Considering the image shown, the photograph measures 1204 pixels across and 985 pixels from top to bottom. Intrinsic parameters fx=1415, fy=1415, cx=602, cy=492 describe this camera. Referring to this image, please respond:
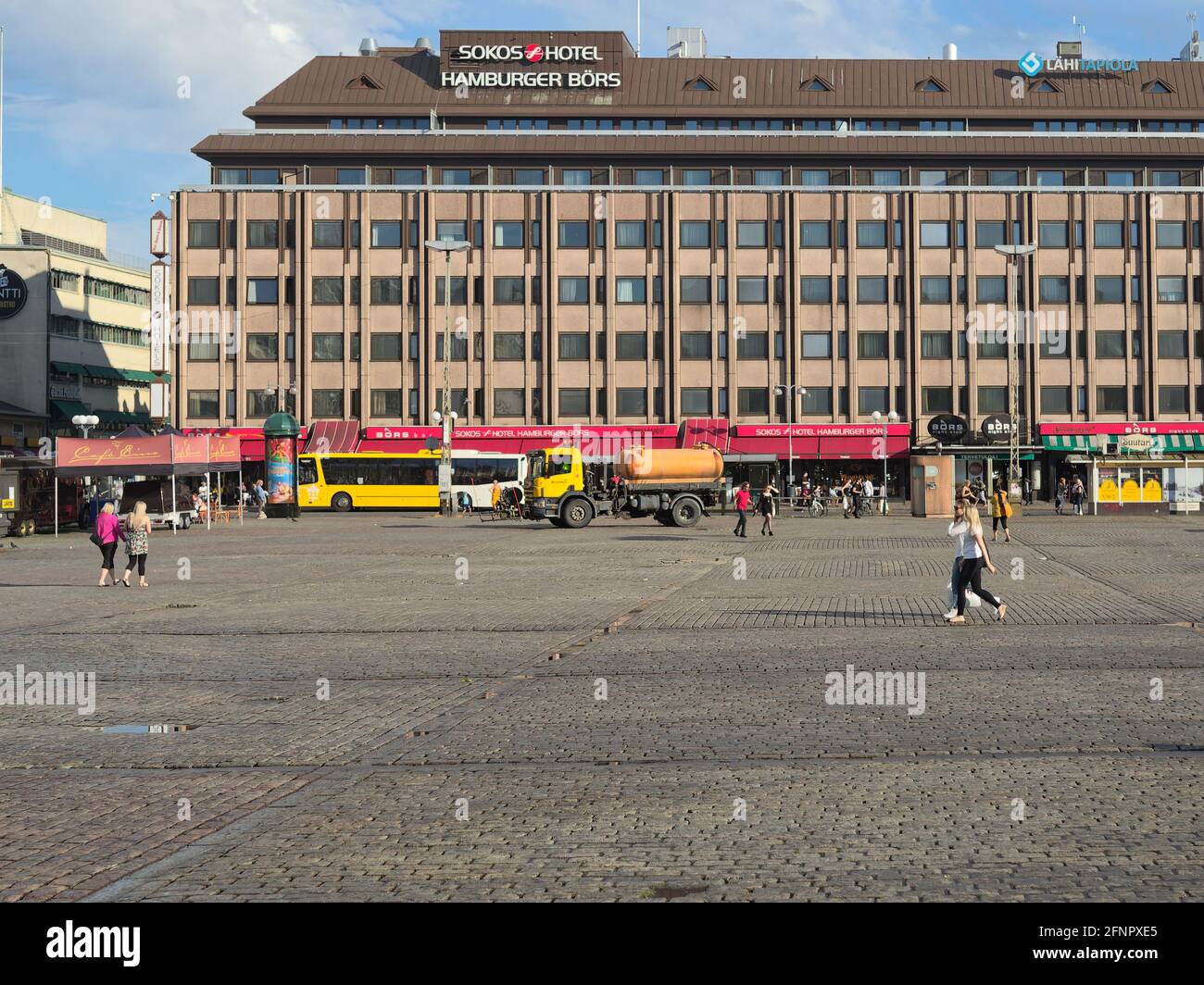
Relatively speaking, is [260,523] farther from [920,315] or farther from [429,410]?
[920,315]

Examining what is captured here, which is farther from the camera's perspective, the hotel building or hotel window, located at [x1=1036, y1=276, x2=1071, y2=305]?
the hotel building

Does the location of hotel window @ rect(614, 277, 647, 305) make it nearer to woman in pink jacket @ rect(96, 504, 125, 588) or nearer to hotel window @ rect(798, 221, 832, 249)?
hotel window @ rect(798, 221, 832, 249)

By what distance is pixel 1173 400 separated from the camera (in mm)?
80625

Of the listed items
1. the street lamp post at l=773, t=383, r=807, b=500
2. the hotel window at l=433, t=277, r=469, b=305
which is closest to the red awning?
the hotel window at l=433, t=277, r=469, b=305

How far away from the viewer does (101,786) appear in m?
7.99

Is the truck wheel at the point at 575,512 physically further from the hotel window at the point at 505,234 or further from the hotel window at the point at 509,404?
the hotel window at the point at 505,234

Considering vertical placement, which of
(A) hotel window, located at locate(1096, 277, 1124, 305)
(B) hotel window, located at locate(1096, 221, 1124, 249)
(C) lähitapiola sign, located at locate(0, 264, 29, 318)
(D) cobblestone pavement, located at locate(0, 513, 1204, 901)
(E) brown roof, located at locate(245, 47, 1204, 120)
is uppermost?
(E) brown roof, located at locate(245, 47, 1204, 120)

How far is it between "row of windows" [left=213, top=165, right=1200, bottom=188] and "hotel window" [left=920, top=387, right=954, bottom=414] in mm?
A: 12211

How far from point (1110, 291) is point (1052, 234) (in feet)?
15.0

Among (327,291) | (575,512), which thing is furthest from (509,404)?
(575,512)

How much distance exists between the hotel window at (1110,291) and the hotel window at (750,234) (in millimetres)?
19208

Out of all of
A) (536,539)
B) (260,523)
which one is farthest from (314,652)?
(260,523)

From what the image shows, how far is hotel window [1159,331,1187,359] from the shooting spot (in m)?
80.6
